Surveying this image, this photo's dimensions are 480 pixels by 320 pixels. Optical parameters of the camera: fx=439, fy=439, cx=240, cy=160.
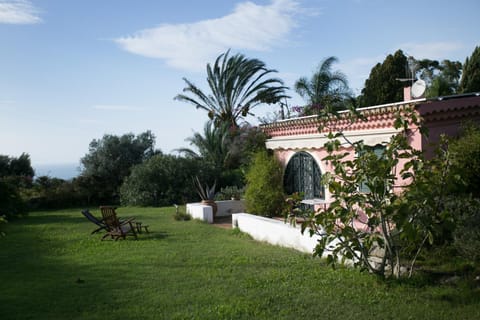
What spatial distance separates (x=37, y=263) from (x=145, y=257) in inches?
90.5

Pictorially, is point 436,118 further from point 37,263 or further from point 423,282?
point 37,263

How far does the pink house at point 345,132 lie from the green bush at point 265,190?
24.1 inches

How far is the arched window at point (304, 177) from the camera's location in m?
14.1

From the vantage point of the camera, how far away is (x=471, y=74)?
27.1 meters

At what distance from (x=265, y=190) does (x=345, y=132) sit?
370 cm

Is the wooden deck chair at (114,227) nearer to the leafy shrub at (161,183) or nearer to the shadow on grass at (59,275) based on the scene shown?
the shadow on grass at (59,275)

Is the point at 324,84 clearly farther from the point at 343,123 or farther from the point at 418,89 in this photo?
the point at 418,89

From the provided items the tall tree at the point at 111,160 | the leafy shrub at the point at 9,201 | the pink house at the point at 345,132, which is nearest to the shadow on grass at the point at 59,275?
the leafy shrub at the point at 9,201

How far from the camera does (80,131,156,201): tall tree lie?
1008 inches

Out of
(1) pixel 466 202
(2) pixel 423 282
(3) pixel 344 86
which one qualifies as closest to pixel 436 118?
(1) pixel 466 202

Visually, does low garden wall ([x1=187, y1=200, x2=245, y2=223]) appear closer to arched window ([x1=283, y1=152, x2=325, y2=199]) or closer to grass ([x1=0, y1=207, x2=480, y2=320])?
arched window ([x1=283, y1=152, x2=325, y2=199])

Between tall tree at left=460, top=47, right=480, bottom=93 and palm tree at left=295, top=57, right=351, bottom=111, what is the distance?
7105mm

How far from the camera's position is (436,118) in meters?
10.1

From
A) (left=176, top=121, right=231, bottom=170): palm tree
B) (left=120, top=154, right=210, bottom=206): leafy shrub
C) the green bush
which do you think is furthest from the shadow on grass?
(left=176, top=121, right=231, bottom=170): palm tree
